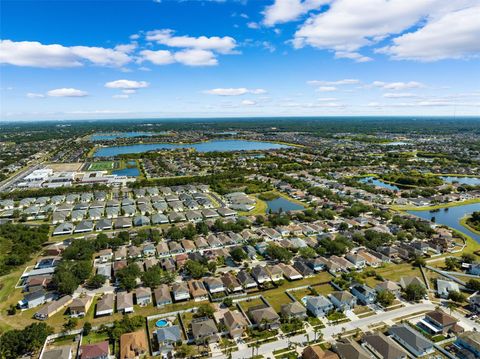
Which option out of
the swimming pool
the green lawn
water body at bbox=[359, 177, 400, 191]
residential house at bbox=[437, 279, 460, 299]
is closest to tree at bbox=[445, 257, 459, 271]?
residential house at bbox=[437, 279, 460, 299]

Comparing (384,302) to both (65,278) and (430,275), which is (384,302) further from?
(65,278)

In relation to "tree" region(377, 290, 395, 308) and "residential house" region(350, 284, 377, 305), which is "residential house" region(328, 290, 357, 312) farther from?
"tree" region(377, 290, 395, 308)

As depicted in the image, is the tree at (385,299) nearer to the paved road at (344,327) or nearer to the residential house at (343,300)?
the paved road at (344,327)

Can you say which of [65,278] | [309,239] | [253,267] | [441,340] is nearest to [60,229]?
[65,278]

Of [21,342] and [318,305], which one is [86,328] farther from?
[318,305]

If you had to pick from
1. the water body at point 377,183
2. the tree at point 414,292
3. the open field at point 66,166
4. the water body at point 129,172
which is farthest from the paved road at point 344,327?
the open field at point 66,166
